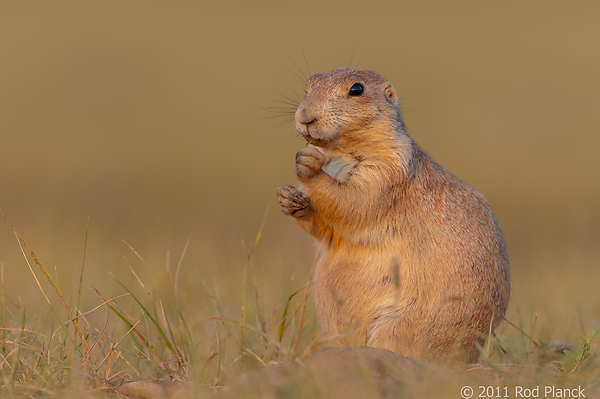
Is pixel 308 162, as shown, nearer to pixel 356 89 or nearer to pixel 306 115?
pixel 306 115

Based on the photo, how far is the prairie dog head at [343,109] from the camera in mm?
5508

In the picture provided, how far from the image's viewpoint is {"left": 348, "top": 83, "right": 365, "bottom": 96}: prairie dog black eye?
19.0 feet

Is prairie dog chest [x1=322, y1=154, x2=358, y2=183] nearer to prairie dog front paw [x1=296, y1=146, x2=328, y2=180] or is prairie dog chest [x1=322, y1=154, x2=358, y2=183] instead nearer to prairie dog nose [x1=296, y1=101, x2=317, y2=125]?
prairie dog front paw [x1=296, y1=146, x2=328, y2=180]

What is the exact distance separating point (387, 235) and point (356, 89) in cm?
113

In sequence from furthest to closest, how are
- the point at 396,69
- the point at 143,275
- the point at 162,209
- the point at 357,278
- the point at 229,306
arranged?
the point at 396,69, the point at 162,209, the point at 143,275, the point at 229,306, the point at 357,278

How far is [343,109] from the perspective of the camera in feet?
18.5

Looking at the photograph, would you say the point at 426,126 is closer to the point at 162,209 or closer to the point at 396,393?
the point at 162,209

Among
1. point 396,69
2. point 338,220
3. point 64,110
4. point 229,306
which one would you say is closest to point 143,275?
point 229,306

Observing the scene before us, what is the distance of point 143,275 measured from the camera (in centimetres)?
861

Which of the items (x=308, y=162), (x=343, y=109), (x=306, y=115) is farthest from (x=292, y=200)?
(x=343, y=109)

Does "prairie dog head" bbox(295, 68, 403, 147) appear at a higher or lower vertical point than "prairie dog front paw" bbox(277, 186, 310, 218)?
higher

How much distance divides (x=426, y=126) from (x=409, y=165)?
17.5m

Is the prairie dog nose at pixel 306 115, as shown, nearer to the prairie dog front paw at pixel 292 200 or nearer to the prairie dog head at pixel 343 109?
the prairie dog head at pixel 343 109

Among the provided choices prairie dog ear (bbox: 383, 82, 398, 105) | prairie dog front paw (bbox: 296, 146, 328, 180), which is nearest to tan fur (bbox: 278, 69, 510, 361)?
prairie dog front paw (bbox: 296, 146, 328, 180)
